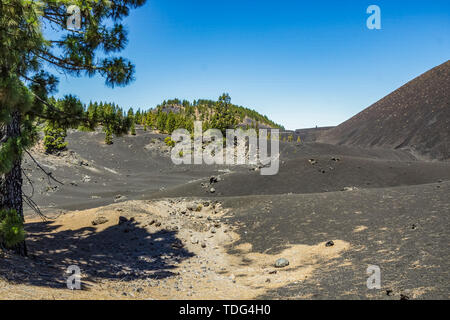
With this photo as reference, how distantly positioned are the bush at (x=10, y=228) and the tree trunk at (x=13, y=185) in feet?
3.60

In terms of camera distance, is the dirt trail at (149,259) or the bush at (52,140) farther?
the bush at (52,140)

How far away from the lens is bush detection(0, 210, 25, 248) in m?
4.87

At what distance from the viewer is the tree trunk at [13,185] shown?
19.8ft

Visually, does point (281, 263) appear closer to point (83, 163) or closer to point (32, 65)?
point (32, 65)

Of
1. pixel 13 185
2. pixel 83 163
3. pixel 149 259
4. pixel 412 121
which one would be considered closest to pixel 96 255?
pixel 149 259

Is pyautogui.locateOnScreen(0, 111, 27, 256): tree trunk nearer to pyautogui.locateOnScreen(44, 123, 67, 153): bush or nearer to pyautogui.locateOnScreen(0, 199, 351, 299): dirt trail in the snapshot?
pyautogui.locateOnScreen(0, 199, 351, 299): dirt trail

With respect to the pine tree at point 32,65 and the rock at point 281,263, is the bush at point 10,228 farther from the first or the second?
the rock at point 281,263

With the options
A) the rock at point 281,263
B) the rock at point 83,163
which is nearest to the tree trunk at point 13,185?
the rock at point 281,263

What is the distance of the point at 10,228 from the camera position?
4.89m

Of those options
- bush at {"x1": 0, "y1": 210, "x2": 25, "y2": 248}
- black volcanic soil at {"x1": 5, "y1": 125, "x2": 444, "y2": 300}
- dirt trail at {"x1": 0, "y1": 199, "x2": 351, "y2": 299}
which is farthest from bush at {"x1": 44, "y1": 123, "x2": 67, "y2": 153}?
bush at {"x1": 0, "y1": 210, "x2": 25, "y2": 248}

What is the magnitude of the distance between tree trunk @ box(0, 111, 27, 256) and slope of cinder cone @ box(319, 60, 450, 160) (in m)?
44.3
